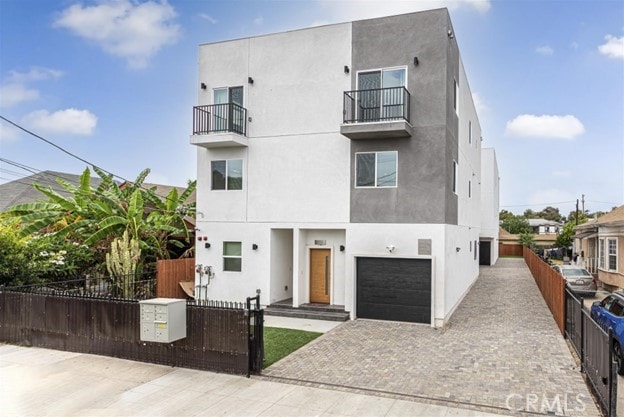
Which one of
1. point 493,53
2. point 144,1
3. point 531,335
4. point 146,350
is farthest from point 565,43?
point 146,350

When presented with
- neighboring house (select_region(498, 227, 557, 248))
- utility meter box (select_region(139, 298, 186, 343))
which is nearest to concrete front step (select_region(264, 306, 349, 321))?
utility meter box (select_region(139, 298, 186, 343))

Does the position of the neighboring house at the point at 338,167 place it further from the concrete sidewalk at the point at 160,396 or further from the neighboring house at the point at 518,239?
the neighboring house at the point at 518,239

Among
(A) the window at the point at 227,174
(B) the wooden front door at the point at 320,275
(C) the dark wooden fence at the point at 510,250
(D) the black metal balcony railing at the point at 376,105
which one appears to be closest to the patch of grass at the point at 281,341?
(B) the wooden front door at the point at 320,275

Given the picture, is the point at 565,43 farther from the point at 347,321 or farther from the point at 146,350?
the point at 146,350

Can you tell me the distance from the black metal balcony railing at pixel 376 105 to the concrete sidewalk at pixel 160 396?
28.0ft

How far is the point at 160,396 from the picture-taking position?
766cm

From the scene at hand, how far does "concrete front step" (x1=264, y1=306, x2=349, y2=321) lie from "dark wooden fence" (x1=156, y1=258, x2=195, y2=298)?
424 cm

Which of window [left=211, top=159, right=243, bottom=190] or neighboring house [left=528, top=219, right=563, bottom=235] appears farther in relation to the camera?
neighboring house [left=528, top=219, right=563, bottom=235]

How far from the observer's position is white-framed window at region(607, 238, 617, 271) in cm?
2183

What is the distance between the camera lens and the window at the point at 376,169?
45.7 feet

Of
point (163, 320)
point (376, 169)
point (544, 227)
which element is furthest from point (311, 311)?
point (544, 227)

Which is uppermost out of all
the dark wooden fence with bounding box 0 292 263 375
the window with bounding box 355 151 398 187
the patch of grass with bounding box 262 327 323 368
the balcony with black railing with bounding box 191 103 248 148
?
the balcony with black railing with bounding box 191 103 248 148

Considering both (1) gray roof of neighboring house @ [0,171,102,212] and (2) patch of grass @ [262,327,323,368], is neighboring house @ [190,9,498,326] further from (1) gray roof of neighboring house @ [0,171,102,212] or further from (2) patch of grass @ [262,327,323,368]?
(1) gray roof of neighboring house @ [0,171,102,212]

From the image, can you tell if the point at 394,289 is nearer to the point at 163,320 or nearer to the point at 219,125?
the point at 163,320
